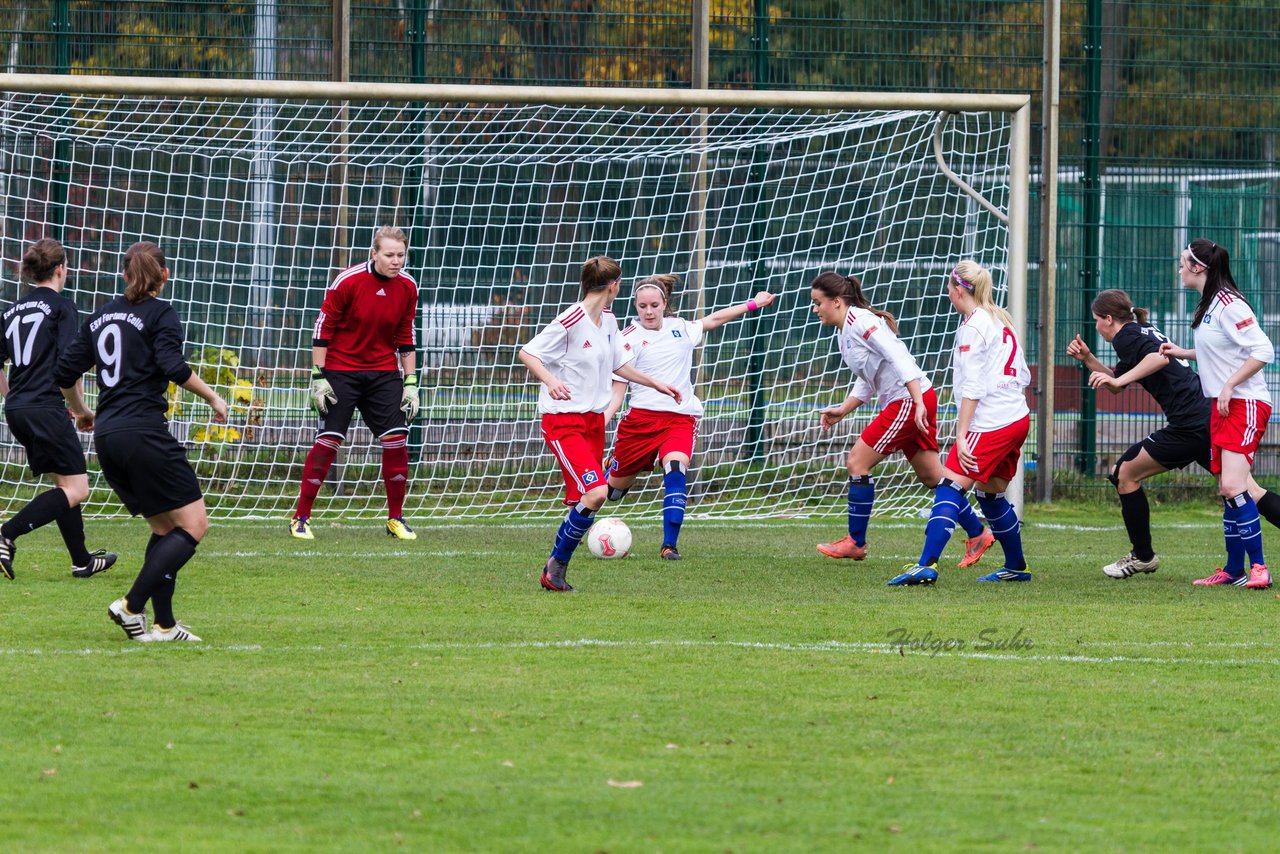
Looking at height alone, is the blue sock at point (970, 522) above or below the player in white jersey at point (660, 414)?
below

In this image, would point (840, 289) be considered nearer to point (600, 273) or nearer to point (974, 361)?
point (974, 361)

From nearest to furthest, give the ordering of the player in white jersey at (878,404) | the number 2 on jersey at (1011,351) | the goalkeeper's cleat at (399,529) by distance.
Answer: the number 2 on jersey at (1011,351) < the player in white jersey at (878,404) < the goalkeeper's cleat at (399,529)

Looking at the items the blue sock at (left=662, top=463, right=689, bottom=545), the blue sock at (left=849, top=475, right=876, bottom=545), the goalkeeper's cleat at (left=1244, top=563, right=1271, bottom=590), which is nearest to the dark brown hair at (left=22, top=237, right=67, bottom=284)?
the blue sock at (left=662, top=463, right=689, bottom=545)

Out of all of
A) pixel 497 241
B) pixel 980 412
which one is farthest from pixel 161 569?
pixel 497 241

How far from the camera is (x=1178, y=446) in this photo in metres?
9.05

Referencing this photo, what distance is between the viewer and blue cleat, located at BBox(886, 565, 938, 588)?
28.6 ft

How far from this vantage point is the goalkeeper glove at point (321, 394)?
34.4 feet

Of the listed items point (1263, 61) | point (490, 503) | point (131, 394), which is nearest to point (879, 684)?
point (131, 394)

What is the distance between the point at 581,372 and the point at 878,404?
211cm

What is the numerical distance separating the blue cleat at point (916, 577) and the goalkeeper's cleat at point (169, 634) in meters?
3.83

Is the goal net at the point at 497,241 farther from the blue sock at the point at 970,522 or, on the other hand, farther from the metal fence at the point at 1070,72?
the blue sock at the point at 970,522

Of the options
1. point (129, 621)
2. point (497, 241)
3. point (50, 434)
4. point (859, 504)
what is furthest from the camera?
point (497, 241)

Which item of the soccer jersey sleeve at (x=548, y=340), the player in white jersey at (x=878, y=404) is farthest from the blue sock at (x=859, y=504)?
the soccer jersey sleeve at (x=548, y=340)

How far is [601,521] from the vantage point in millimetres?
9805
